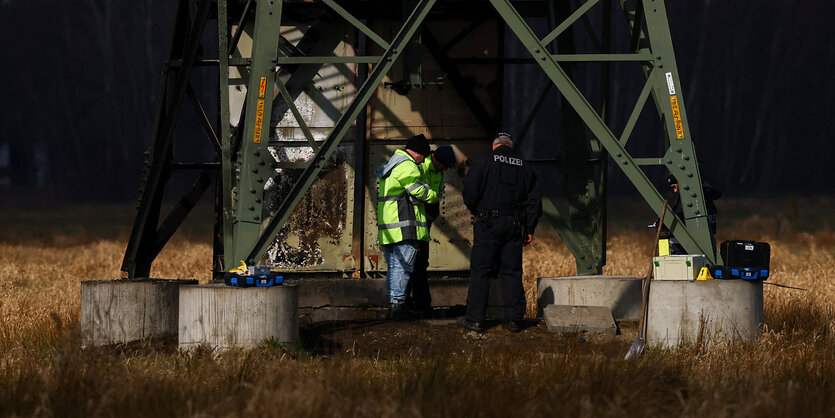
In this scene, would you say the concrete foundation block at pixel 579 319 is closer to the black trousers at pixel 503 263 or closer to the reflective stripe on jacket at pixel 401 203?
the black trousers at pixel 503 263

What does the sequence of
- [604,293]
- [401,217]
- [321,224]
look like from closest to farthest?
1. [401,217]
2. [604,293]
3. [321,224]

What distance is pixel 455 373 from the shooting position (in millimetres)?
7406

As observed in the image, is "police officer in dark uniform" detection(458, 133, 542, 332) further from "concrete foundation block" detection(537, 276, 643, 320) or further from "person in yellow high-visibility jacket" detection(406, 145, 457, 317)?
→ "concrete foundation block" detection(537, 276, 643, 320)

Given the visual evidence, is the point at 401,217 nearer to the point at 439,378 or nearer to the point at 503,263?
the point at 503,263

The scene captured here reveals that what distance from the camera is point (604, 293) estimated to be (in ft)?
38.2

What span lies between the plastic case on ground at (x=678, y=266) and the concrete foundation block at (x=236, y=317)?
369 centimetres

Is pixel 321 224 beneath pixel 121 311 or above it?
above

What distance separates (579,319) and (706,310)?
67.1 inches

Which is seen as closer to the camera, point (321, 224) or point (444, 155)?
point (444, 155)

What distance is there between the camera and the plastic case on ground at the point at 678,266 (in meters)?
9.84

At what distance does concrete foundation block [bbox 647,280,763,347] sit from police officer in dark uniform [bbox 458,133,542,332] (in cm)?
171

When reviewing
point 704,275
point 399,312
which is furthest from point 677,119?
point 399,312

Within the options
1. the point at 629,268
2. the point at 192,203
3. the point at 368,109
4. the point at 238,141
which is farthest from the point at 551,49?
the point at 629,268

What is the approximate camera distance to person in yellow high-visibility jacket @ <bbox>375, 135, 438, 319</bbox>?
11453mm
